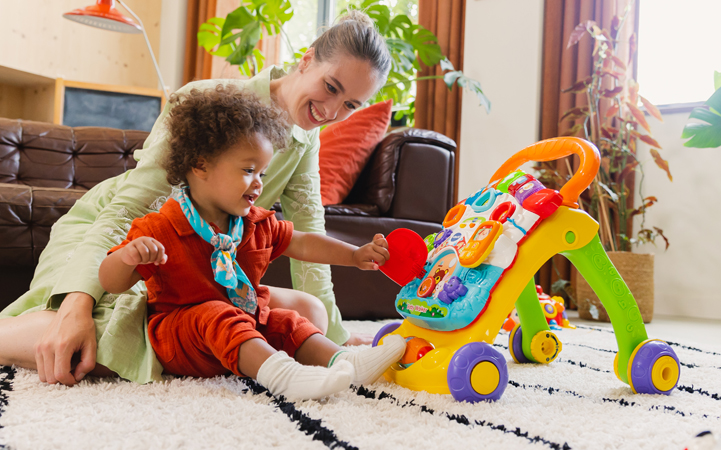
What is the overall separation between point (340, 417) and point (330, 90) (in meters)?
0.67

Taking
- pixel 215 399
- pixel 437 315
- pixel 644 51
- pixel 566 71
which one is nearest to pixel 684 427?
pixel 437 315

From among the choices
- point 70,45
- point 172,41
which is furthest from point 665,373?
point 172,41

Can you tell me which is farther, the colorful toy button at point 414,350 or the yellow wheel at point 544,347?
the yellow wheel at point 544,347

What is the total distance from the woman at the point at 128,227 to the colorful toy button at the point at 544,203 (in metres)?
0.44

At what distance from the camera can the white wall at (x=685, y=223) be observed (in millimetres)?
2336

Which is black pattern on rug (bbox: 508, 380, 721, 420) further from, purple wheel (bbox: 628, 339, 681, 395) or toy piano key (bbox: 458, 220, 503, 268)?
toy piano key (bbox: 458, 220, 503, 268)

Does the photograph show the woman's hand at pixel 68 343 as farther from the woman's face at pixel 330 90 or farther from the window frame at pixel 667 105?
the window frame at pixel 667 105

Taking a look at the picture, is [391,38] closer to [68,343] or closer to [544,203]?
[544,203]

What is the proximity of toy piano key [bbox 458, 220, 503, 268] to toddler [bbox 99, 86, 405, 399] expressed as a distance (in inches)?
6.4

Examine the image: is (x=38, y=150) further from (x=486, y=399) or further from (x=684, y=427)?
(x=684, y=427)

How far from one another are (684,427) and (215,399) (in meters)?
0.62

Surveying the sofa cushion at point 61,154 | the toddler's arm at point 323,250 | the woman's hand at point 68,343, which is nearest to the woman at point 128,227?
the woman's hand at point 68,343

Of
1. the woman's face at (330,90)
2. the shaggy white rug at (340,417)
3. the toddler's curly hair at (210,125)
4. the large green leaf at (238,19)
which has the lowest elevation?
the shaggy white rug at (340,417)

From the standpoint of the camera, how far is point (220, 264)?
2.86 ft
